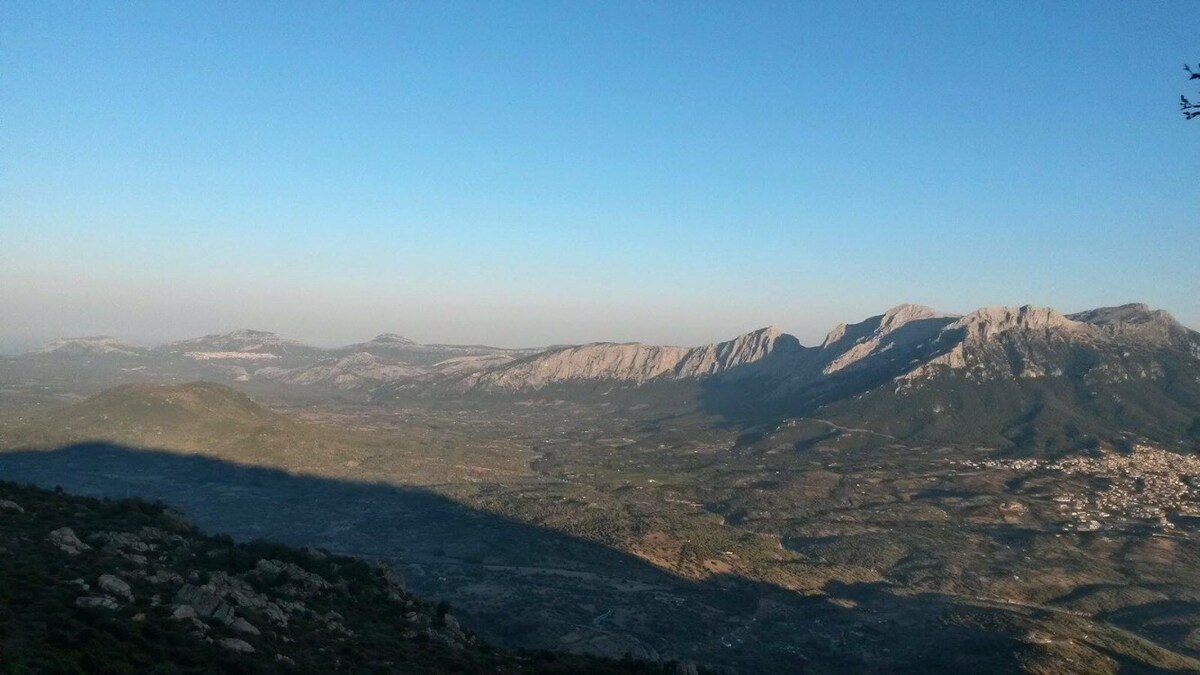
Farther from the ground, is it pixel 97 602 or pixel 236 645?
pixel 97 602

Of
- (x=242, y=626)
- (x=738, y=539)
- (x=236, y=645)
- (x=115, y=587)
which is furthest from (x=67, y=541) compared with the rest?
(x=738, y=539)

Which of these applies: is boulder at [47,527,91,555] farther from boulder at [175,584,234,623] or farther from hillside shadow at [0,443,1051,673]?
hillside shadow at [0,443,1051,673]

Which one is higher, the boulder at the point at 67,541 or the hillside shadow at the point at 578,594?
the boulder at the point at 67,541

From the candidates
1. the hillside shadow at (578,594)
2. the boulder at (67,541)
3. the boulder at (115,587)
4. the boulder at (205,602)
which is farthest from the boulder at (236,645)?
the hillside shadow at (578,594)

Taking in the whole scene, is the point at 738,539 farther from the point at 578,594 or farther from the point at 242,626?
the point at 242,626

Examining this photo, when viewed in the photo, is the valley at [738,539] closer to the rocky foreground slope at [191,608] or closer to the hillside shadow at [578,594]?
the hillside shadow at [578,594]

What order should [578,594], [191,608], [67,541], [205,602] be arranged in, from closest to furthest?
[191,608]
[205,602]
[67,541]
[578,594]
